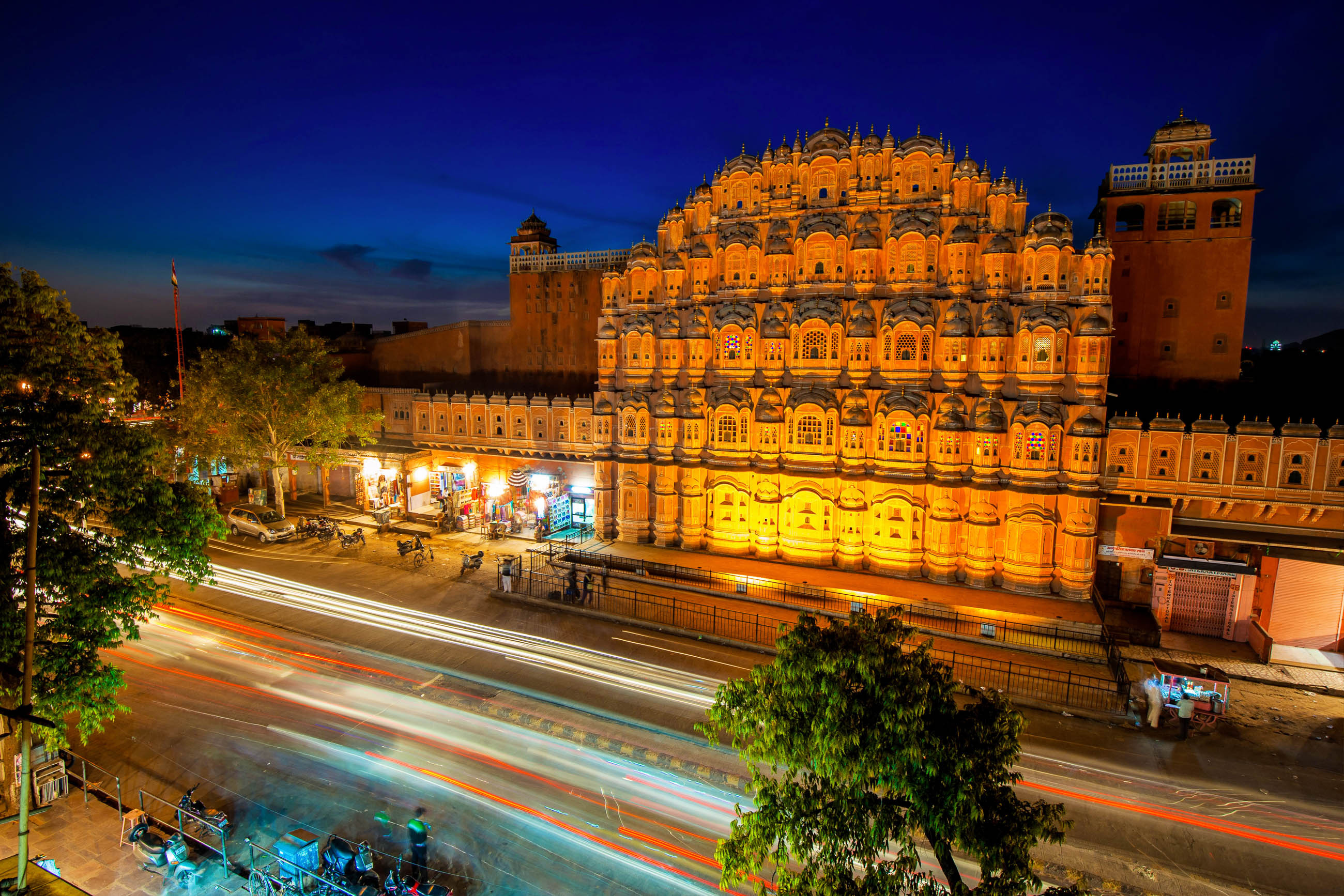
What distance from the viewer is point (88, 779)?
17438 mm

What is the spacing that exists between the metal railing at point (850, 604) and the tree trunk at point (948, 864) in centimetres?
1431

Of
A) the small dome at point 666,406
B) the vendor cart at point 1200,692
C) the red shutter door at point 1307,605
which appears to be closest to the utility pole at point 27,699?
the small dome at point 666,406

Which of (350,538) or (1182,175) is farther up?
(1182,175)

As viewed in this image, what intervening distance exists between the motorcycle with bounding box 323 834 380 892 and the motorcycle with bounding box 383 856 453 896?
1.13ft

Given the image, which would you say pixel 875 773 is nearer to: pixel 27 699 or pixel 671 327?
pixel 27 699

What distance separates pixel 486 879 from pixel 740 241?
31.4 m

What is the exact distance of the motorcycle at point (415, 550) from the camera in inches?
1419

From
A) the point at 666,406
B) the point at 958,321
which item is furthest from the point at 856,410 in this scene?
the point at 666,406

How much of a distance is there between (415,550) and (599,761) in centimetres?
2336

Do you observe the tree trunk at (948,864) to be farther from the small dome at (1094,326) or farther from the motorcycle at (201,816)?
the small dome at (1094,326)

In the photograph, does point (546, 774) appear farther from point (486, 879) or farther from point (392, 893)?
point (392, 893)

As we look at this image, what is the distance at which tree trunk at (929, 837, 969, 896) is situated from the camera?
8789 millimetres

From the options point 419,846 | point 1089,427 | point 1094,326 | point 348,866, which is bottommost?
point 348,866

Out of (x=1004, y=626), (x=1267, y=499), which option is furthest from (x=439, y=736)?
(x=1267, y=499)
